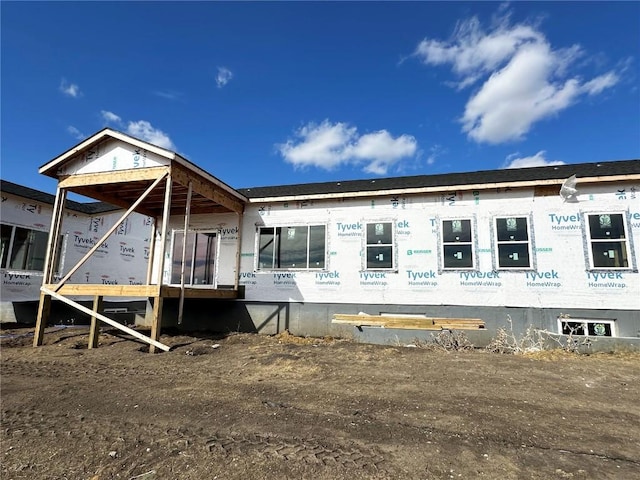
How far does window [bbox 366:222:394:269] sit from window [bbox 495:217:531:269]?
2854mm

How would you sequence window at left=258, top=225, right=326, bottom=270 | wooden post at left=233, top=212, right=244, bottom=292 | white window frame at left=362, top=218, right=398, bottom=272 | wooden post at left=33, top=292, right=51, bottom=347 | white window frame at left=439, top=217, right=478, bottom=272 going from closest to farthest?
wooden post at left=33, top=292, right=51, bottom=347 < white window frame at left=439, top=217, right=478, bottom=272 < white window frame at left=362, top=218, right=398, bottom=272 < window at left=258, top=225, right=326, bottom=270 < wooden post at left=233, top=212, right=244, bottom=292

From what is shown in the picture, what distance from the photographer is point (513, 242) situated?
991 centimetres

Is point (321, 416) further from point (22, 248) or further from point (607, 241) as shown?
point (22, 248)

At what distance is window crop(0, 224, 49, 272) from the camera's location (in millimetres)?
13477

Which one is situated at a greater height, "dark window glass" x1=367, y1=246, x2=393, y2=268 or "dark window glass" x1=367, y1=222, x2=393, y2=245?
"dark window glass" x1=367, y1=222, x2=393, y2=245

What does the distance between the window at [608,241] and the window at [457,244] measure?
285cm

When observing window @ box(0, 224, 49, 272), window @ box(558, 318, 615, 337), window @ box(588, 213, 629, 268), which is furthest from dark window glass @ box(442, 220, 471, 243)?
window @ box(0, 224, 49, 272)

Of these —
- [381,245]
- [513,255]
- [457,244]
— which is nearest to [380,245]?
[381,245]

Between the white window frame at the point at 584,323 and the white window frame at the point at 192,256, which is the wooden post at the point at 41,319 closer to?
the white window frame at the point at 192,256

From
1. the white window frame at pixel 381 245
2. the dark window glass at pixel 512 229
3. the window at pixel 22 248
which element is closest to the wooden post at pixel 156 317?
the white window frame at pixel 381 245

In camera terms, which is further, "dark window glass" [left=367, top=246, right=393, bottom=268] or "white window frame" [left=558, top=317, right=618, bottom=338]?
"dark window glass" [left=367, top=246, right=393, bottom=268]

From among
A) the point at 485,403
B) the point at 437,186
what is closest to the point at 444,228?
the point at 437,186

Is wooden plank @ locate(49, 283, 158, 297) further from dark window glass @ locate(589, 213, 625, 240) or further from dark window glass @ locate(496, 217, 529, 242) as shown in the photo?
dark window glass @ locate(589, 213, 625, 240)

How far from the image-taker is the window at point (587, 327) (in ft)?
29.8
